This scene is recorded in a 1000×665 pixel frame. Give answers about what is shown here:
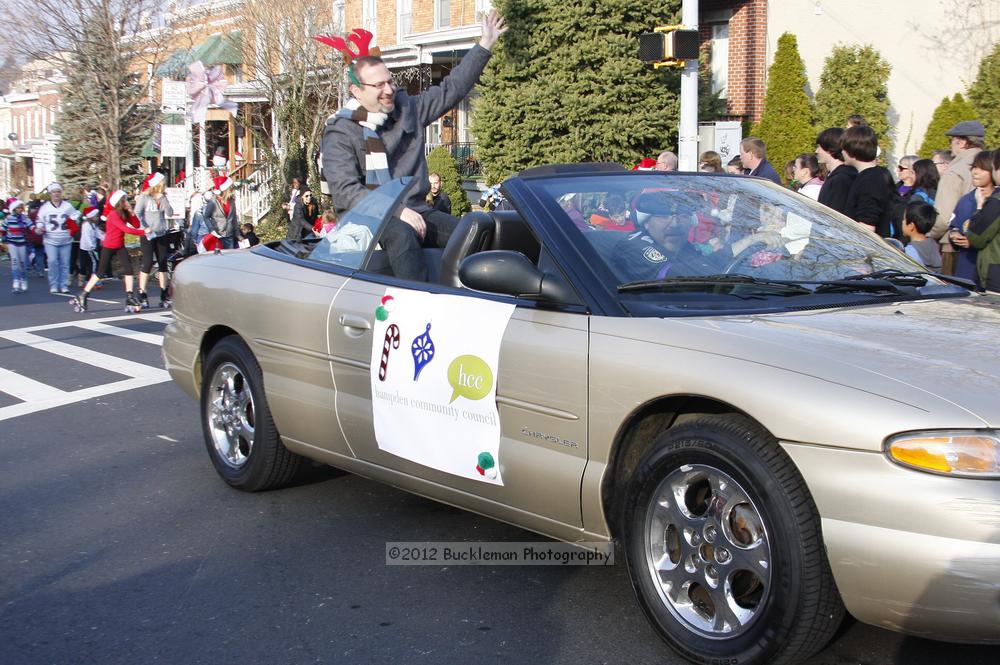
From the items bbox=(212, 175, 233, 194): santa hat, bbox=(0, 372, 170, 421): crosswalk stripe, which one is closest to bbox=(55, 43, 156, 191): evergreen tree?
bbox=(212, 175, 233, 194): santa hat

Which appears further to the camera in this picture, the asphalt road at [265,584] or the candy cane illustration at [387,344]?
the candy cane illustration at [387,344]

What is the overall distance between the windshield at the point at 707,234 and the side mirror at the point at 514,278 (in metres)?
0.21

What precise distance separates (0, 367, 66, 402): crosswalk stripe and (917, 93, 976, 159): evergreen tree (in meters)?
16.8

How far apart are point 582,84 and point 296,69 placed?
36.5ft

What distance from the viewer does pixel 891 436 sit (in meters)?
3.00

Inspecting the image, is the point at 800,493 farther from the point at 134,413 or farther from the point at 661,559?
the point at 134,413

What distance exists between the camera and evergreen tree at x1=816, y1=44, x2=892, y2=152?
71.9 feet

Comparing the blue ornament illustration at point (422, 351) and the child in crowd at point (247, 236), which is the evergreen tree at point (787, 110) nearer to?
the child in crowd at point (247, 236)

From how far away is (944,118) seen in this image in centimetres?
2100

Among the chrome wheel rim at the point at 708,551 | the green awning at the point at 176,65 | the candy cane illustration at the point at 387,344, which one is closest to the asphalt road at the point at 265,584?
the chrome wheel rim at the point at 708,551

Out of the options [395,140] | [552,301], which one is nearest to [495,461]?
[552,301]

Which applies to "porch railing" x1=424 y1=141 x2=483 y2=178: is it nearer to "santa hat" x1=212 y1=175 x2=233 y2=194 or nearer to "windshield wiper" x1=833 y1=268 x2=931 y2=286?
"santa hat" x1=212 y1=175 x2=233 y2=194

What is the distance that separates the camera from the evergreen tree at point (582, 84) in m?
21.8

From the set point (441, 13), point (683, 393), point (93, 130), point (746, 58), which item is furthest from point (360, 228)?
point (93, 130)
